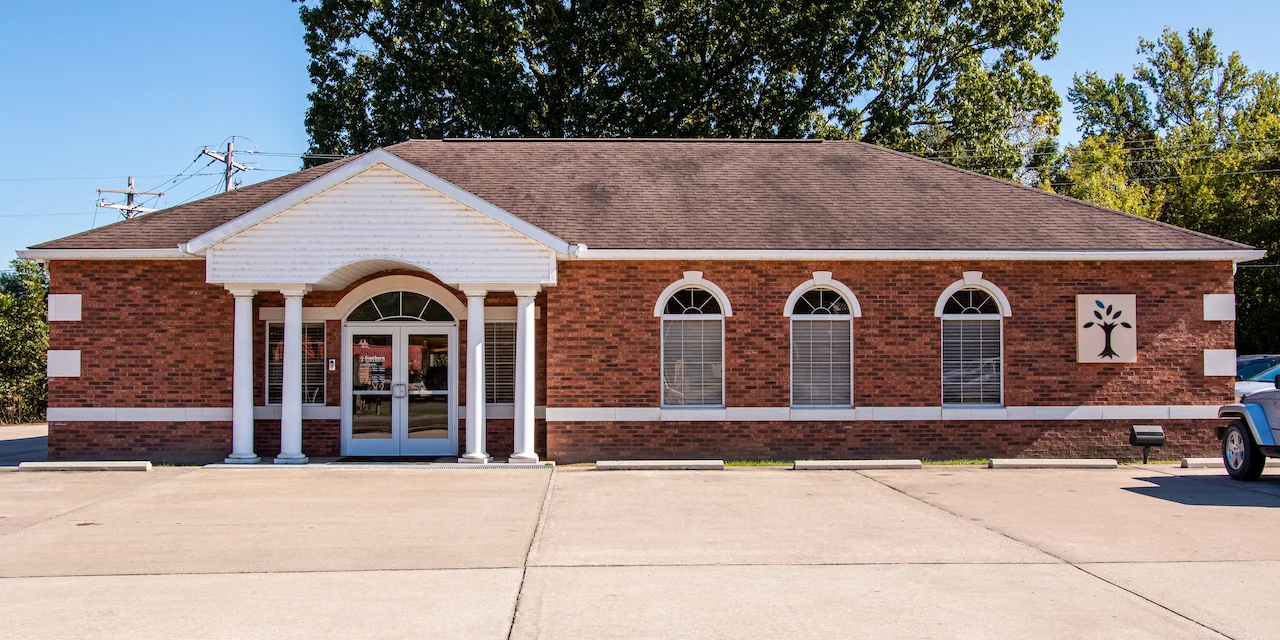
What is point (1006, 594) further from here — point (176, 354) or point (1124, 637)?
point (176, 354)

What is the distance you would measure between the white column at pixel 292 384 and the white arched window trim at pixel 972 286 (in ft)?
32.2

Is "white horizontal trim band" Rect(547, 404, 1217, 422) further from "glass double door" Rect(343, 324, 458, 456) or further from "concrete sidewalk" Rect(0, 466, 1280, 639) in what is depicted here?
"concrete sidewalk" Rect(0, 466, 1280, 639)

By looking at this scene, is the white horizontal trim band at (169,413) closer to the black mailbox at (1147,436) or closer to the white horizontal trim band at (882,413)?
the white horizontal trim band at (882,413)

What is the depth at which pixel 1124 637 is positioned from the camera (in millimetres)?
6480

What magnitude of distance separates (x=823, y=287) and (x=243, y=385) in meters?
9.01

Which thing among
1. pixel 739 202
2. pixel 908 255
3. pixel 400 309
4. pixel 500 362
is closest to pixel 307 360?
pixel 400 309

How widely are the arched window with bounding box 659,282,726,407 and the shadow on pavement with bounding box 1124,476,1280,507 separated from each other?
619 centimetres

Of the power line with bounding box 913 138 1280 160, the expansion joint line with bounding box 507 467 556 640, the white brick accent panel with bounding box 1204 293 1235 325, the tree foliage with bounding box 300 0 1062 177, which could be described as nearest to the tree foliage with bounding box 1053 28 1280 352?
the power line with bounding box 913 138 1280 160

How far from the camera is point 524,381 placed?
15.5 m

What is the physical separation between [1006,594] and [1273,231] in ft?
114

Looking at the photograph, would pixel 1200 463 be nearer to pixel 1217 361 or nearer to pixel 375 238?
pixel 1217 361

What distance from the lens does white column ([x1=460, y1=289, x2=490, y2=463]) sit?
51.0 feet

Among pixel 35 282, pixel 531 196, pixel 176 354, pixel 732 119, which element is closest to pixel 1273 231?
pixel 732 119

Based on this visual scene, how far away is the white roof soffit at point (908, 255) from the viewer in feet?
52.7
